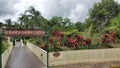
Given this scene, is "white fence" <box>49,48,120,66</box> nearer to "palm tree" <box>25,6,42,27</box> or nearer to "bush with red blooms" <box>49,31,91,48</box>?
"bush with red blooms" <box>49,31,91,48</box>

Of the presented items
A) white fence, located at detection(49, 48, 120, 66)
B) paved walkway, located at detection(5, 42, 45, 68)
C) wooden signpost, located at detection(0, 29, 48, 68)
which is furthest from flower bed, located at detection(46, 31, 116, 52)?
wooden signpost, located at detection(0, 29, 48, 68)

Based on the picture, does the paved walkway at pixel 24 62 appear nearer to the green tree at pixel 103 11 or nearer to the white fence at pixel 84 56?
the white fence at pixel 84 56

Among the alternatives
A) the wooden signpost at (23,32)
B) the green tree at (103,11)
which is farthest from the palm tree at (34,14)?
the wooden signpost at (23,32)

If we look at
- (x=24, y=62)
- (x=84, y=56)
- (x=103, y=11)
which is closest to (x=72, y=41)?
(x=84, y=56)

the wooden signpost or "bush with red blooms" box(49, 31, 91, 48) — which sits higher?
the wooden signpost

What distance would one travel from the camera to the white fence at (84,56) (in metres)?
19.2

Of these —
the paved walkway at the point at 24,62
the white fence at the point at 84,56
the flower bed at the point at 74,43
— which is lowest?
the paved walkway at the point at 24,62

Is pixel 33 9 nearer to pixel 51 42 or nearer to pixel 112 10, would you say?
pixel 112 10

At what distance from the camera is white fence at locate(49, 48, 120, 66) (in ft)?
63.1

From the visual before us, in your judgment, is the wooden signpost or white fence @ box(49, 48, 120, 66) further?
white fence @ box(49, 48, 120, 66)

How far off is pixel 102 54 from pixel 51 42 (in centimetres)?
504

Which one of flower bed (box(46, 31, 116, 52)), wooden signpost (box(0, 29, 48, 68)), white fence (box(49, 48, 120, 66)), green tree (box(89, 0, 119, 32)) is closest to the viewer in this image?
wooden signpost (box(0, 29, 48, 68))

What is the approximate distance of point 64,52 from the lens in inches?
766

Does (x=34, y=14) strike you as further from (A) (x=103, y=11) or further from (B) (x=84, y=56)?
(B) (x=84, y=56)
